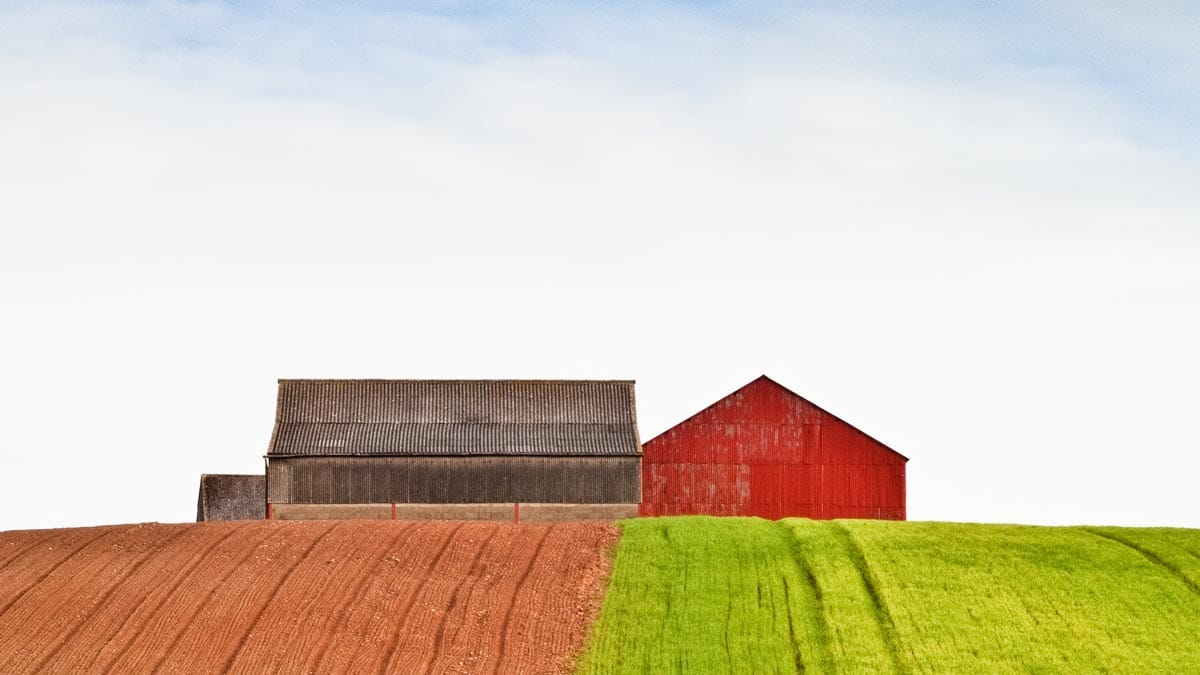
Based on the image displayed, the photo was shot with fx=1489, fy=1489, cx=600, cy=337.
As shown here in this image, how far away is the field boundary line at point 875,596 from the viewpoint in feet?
110

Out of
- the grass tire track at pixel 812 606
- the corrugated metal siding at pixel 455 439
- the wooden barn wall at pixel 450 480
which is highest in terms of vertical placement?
the corrugated metal siding at pixel 455 439

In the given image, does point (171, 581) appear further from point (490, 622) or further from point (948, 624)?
point (948, 624)

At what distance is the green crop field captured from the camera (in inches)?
1304

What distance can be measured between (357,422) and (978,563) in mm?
26870

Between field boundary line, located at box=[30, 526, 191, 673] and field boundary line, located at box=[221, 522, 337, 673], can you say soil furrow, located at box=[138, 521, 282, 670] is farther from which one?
field boundary line, located at box=[30, 526, 191, 673]

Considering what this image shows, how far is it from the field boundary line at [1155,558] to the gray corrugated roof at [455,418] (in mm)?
18727

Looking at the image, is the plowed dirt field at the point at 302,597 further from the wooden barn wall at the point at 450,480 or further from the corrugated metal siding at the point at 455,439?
the corrugated metal siding at the point at 455,439

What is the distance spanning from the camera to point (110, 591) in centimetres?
3662

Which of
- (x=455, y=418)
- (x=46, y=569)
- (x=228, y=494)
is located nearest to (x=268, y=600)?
(x=46, y=569)


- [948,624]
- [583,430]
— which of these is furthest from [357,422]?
[948,624]

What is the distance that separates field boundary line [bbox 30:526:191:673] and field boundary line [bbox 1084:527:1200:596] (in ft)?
88.4

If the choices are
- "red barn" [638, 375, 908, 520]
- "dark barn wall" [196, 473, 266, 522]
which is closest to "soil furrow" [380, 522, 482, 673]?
"red barn" [638, 375, 908, 520]

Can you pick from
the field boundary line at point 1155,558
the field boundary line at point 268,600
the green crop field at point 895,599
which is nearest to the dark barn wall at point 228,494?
the field boundary line at point 268,600

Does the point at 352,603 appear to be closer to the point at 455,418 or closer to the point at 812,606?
the point at 812,606
